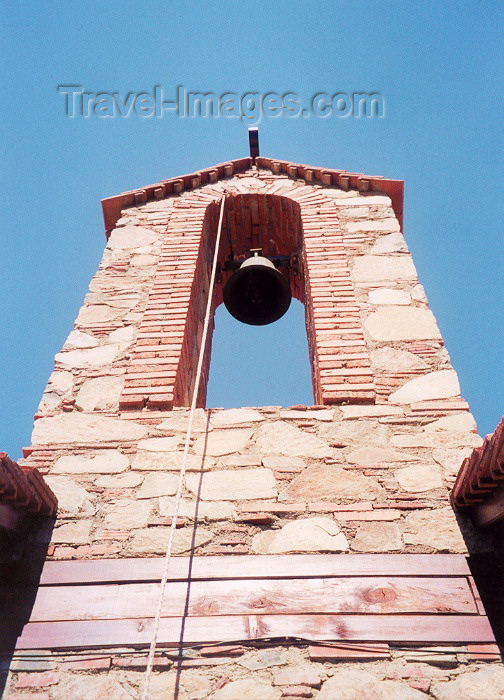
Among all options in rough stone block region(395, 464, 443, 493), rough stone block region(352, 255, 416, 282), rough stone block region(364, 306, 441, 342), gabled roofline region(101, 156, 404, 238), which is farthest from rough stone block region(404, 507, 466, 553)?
gabled roofline region(101, 156, 404, 238)

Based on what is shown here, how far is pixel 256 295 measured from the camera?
4012 millimetres

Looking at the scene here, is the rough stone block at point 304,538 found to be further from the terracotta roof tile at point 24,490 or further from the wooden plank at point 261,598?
the terracotta roof tile at point 24,490

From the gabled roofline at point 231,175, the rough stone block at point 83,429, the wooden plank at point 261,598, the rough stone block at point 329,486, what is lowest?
the wooden plank at point 261,598

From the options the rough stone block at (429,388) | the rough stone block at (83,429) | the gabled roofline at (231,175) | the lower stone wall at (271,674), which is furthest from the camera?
the gabled roofline at (231,175)

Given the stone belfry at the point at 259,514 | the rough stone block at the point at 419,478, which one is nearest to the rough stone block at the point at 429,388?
the stone belfry at the point at 259,514

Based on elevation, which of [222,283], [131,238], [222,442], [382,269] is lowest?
[222,442]

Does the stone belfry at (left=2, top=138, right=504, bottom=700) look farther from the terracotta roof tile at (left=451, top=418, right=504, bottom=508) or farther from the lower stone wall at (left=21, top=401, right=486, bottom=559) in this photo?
the terracotta roof tile at (left=451, top=418, right=504, bottom=508)

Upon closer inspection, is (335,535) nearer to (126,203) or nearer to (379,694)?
(379,694)

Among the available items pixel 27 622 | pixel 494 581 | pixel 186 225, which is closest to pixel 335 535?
pixel 494 581

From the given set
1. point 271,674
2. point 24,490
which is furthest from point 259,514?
point 24,490

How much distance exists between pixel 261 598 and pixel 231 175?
432cm

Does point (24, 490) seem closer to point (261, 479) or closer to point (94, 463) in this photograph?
point (94, 463)

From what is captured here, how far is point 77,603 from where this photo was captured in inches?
89.9

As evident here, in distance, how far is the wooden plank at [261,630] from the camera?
212 cm
